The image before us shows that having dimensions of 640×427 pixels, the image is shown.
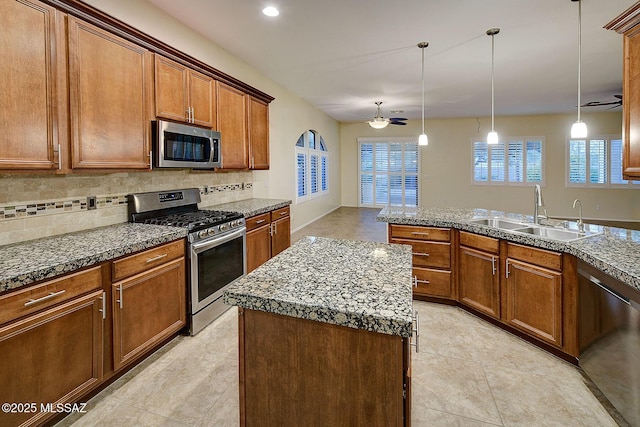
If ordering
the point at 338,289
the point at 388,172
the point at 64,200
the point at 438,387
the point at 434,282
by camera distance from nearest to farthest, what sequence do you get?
the point at 338,289 → the point at 438,387 → the point at 64,200 → the point at 434,282 → the point at 388,172

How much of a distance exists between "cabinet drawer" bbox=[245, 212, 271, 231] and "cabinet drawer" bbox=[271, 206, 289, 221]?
97mm

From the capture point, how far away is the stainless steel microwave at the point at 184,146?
2.74 m

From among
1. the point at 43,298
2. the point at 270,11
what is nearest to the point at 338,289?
the point at 43,298

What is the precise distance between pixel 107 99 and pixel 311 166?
5.78 metres

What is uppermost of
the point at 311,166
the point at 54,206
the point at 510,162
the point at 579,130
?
the point at 510,162

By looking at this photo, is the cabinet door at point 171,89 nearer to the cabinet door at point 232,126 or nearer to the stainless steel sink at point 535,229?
the cabinet door at point 232,126

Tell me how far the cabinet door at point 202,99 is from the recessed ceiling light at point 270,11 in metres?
0.84

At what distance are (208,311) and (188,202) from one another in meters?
1.18

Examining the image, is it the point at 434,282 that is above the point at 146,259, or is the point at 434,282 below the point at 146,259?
below

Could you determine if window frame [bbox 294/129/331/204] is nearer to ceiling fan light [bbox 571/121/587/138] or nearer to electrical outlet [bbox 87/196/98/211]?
electrical outlet [bbox 87/196/98/211]

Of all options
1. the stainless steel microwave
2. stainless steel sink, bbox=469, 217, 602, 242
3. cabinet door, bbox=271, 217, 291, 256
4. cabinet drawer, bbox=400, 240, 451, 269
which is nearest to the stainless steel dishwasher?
stainless steel sink, bbox=469, 217, 602, 242

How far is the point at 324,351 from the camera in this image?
45.6 inches

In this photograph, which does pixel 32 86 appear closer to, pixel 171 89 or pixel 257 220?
pixel 171 89

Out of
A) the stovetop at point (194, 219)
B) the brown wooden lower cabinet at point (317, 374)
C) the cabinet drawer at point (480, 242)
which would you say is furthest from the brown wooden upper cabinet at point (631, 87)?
the stovetop at point (194, 219)
